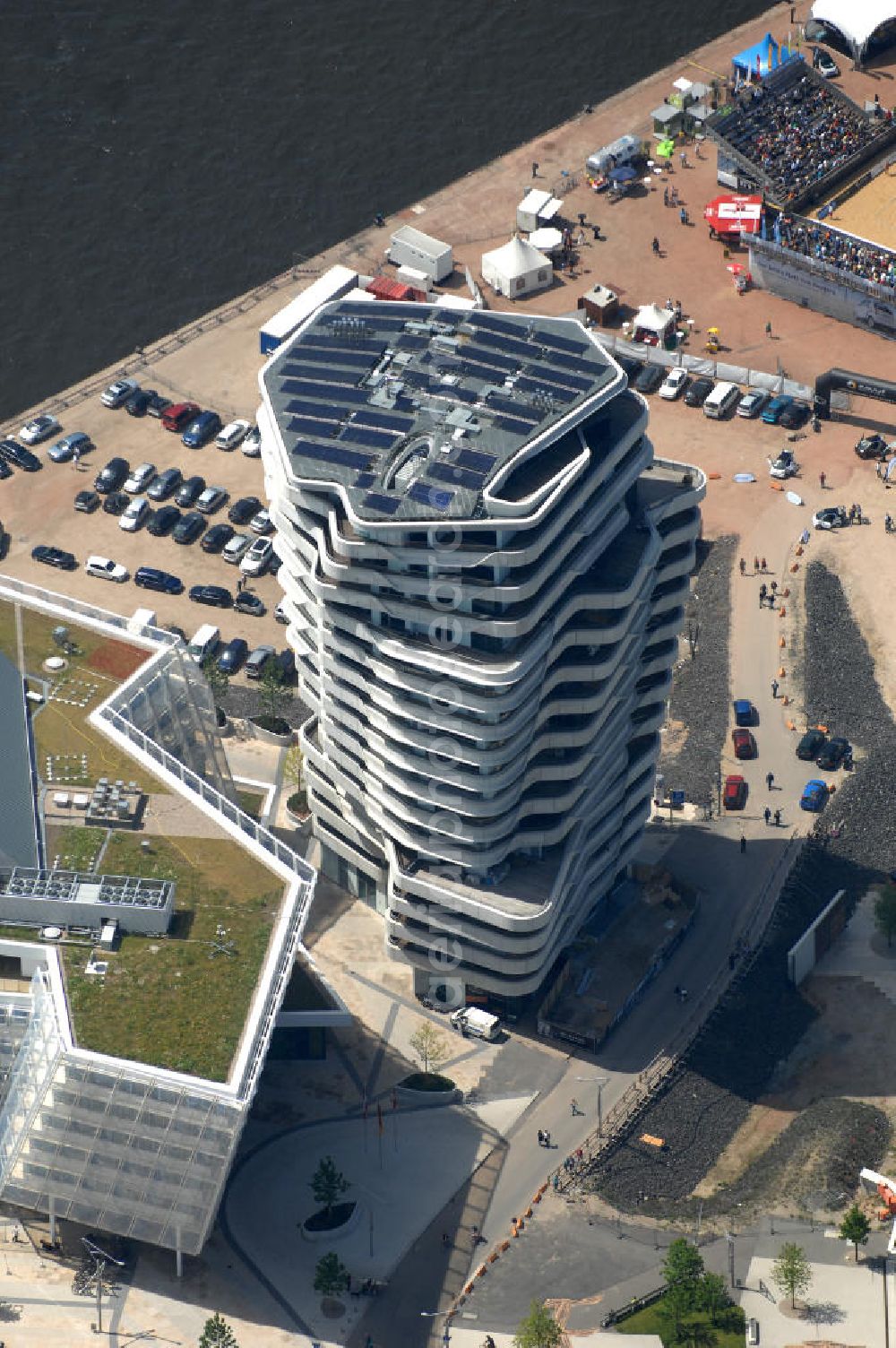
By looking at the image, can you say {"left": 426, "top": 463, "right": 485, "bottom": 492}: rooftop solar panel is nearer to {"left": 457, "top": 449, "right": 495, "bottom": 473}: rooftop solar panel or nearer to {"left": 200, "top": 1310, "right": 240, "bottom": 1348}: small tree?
{"left": 457, "top": 449, "right": 495, "bottom": 473}: rooftop solar panel

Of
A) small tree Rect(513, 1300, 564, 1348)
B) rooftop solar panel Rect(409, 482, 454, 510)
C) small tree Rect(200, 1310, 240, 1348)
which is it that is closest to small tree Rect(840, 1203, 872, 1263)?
small tree Rect(513, 1300, 564, 1348)

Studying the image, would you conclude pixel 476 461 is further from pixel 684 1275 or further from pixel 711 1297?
pixel 711 1297

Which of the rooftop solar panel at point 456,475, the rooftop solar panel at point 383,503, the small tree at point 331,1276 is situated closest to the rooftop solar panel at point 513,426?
the rooftop solar panel at point 456,475

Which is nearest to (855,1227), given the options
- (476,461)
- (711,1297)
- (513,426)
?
(711,1297)

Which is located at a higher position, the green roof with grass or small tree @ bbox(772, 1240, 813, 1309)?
the green roof with grass

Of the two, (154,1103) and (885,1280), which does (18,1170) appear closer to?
(154,1103)

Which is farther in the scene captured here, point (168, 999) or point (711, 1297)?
point (168, 999)
